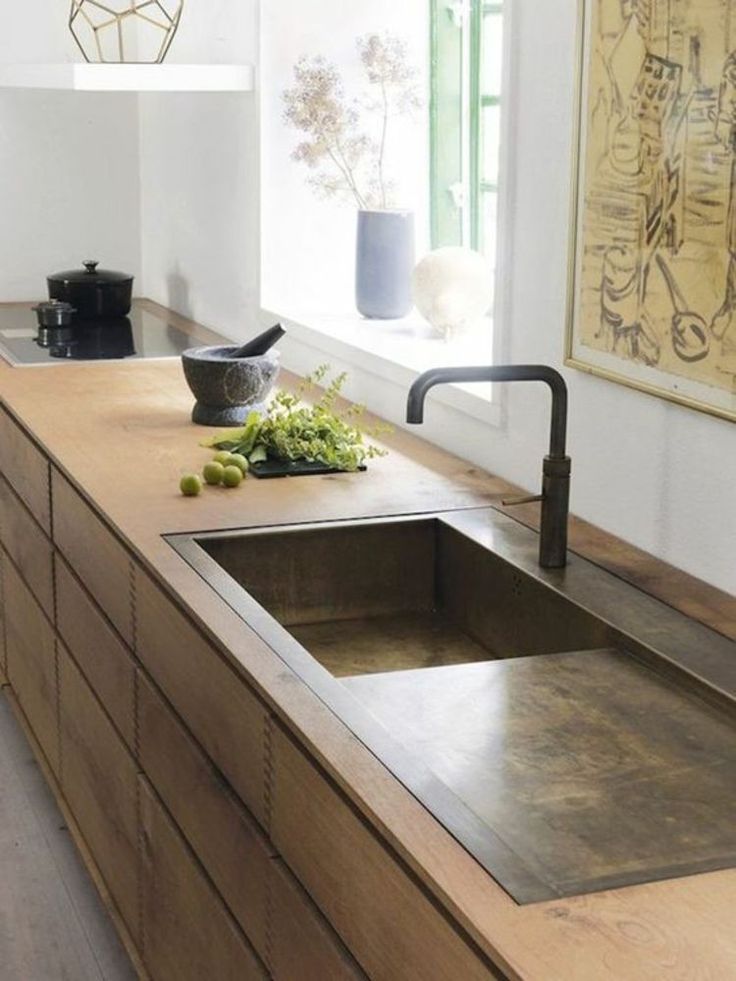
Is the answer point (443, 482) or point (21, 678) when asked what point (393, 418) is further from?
point (21, 678)

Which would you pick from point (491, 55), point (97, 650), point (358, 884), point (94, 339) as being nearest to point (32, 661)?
point (97, 650)

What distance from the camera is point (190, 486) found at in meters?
2.49

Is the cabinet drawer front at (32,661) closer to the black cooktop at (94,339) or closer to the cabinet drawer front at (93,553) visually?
the cabinet drawer front at (93,553)

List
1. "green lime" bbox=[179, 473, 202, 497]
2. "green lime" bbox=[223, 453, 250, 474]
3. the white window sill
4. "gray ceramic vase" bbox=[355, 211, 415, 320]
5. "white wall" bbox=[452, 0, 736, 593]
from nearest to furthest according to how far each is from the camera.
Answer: "white wall" bbox=[452, 0, 736, 593]
"green lime" bbox=[179, 473, 202, 497]
"green lime" bbox=[223, 453, 250, 474]
the white window sill
"gray ceramic vase" bbox=[355, 211, 415, 320]

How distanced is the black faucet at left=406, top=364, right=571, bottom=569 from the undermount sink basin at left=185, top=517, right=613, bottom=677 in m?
0.06

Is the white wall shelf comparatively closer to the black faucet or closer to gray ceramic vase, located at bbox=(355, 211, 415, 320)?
gray ceramic vase, located at bbox=(355, 211, 415, 320)

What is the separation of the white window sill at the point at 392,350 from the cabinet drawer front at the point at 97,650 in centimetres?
74

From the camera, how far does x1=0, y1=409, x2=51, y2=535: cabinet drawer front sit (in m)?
2.94

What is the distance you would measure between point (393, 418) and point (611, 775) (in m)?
1.59

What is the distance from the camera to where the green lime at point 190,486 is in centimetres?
249

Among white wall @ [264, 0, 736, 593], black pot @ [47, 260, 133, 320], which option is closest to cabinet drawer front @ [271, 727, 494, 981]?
white wall @ [264, 0, 736, 593]

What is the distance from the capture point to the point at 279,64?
11.9ft

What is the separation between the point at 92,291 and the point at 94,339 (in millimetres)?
250

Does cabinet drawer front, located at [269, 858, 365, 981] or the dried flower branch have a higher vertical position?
the dried flower branch
